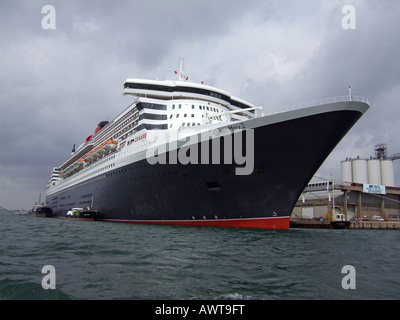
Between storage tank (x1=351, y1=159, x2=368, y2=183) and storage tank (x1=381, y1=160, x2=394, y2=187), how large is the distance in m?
3.45

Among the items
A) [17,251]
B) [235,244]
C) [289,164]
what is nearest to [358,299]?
[235,244]

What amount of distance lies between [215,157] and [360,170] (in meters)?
49.8

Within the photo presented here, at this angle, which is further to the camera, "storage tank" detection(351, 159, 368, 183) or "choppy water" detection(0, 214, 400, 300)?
"storage tank" detection(351, 159, 368, 183)

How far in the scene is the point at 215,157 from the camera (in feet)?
54.3

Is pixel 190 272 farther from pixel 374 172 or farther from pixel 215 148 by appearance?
pixel 374 172

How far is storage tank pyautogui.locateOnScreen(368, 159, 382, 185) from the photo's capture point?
55.4m

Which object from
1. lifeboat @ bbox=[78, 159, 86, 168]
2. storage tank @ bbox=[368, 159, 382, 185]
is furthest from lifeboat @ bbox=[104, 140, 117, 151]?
storage tank @ bbox=[368, 159, 382, 185]

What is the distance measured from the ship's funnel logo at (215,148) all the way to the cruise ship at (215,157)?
2.1 inches

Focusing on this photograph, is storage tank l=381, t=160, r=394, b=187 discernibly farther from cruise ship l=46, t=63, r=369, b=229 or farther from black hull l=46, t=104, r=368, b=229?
black hull l=46, t=104, r=368, b=229

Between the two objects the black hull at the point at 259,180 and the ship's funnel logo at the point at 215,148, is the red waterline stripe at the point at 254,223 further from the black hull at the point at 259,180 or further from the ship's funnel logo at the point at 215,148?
the ship's funnel logo at the point at 215,148

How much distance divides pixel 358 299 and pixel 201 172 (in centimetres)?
1246

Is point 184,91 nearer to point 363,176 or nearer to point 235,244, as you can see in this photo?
point 235,244

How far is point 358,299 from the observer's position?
16.1 feet

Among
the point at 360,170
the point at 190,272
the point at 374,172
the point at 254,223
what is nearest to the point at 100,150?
the point at 254,223
